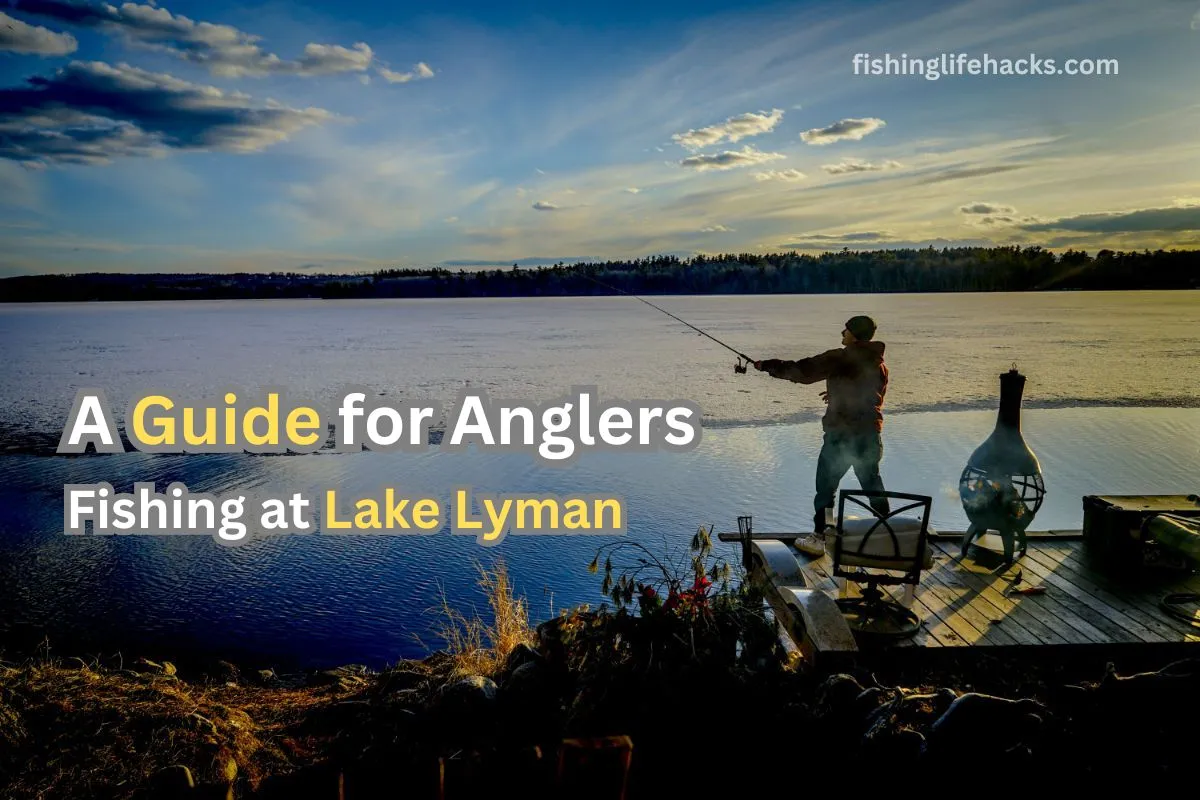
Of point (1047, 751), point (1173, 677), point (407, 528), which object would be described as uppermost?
point (1173, 677)

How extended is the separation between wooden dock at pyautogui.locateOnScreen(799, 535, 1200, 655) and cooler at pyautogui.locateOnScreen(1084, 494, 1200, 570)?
0.12m

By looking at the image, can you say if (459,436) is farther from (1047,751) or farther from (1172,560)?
(1047,751)

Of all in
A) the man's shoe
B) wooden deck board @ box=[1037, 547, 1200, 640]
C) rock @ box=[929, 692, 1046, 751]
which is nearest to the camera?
rock @ box=[929, 692, 1046, 751]

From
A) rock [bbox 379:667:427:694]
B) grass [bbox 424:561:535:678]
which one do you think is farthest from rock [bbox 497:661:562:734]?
rock [bbox 379:667:427:694]

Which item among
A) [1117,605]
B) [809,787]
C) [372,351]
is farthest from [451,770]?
[372,351]

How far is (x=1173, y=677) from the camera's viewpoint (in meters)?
3.75

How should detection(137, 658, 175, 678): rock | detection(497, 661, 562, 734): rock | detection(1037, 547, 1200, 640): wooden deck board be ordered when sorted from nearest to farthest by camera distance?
detection(497, 661, 562, 734): rock < detection(1037, 547, 1200, 640): wooden deck board < detection(137, 658, 175, 678): rock

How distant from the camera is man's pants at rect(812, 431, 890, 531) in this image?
6.72 meters

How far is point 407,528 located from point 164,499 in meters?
3.77

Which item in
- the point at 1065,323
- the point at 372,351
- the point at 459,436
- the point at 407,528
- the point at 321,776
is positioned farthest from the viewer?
the point at 1065,323

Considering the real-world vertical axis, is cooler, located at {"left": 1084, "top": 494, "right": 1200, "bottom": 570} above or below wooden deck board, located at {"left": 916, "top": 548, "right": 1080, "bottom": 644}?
above

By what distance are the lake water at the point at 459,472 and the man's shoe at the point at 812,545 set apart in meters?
1.67

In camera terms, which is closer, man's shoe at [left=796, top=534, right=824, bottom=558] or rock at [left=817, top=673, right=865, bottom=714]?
rock at [left=817, top=673, right=865, bottom=714]

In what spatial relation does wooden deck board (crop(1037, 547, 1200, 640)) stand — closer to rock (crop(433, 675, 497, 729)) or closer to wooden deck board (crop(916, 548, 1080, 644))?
wooden deck board (crop(916, 548, 1080, 644))
